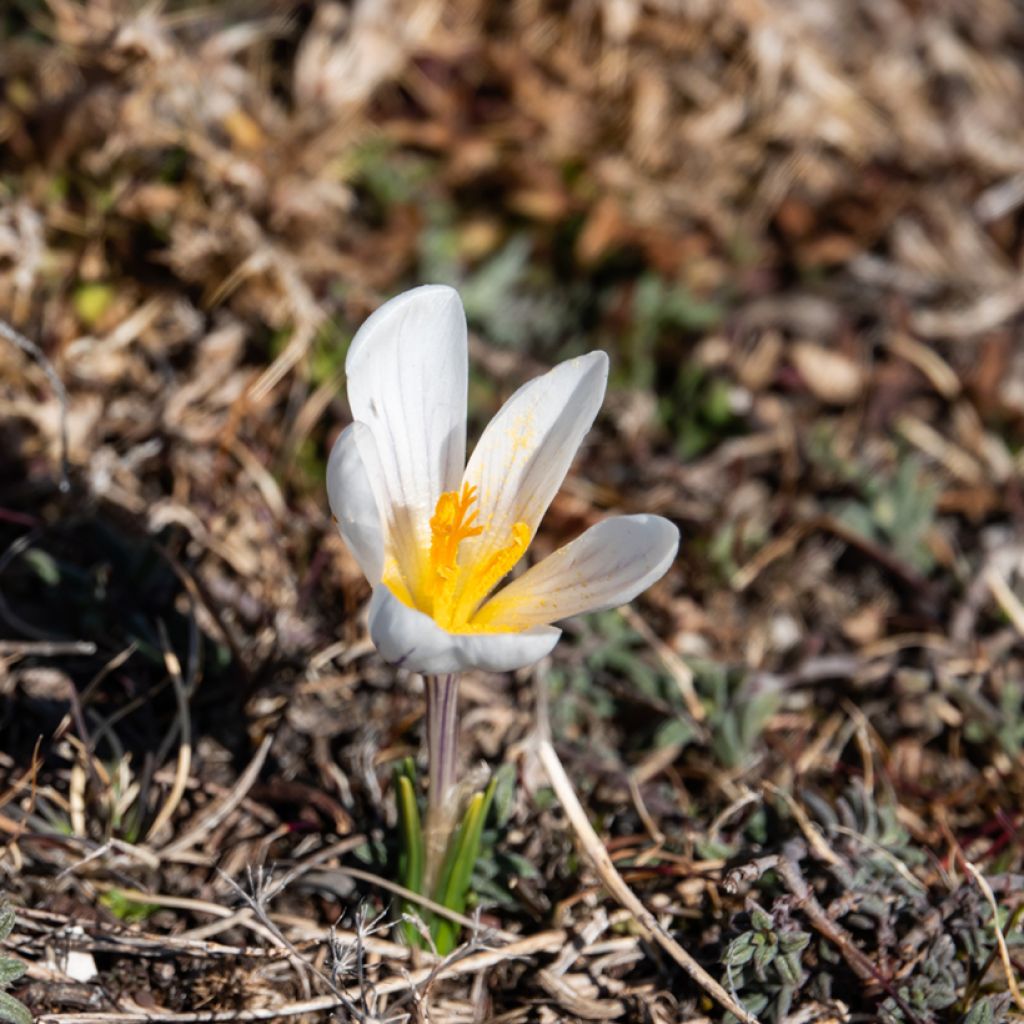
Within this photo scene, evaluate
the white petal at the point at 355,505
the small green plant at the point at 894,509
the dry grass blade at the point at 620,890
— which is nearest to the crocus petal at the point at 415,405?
the white petal at the point at 355,505

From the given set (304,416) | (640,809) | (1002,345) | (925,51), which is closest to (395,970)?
(640,809)

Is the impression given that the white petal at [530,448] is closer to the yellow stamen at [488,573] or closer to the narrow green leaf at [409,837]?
the yellow stamen at [488,573]

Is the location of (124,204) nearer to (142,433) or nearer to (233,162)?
(233,162)

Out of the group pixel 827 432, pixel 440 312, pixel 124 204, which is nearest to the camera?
pixel 440 312

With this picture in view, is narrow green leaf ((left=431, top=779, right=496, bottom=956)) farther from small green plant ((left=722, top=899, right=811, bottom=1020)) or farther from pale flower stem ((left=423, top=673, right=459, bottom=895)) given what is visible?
small green plant ((left=722, top=899, right=811, bottom=1020))

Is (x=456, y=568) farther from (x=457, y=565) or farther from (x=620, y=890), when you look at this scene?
(x=620, y=890)

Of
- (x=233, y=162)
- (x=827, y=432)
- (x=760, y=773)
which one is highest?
(x=233, y=162)

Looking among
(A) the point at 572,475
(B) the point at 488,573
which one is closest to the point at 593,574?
(B) the point at 488,573
